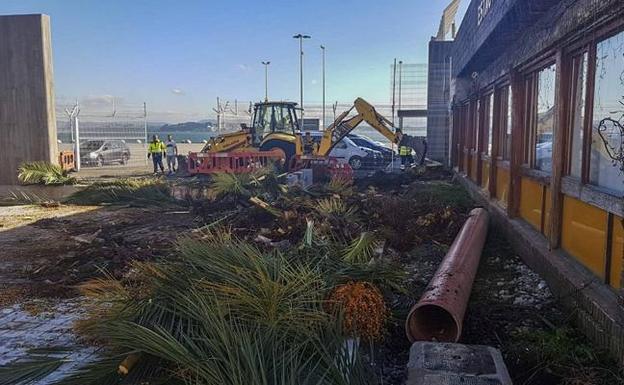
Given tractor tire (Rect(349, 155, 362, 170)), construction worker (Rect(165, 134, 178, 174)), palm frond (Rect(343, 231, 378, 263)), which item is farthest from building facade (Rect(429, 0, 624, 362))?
construction worker (Rect(165, 134, 178, 174))

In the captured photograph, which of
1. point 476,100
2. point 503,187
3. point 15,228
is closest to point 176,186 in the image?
point 15,228

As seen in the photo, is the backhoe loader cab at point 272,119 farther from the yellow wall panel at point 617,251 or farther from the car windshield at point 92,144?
the yellow wall panel at point 617,251

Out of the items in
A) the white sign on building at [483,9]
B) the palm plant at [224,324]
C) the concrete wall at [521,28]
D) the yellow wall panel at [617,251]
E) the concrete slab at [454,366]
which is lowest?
the concrete slab at [454,366]

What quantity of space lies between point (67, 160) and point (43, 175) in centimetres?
657

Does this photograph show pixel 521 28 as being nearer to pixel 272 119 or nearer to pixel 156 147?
pixel 272 119

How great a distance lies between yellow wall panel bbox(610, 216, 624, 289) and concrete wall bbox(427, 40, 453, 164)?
1723 centimetres

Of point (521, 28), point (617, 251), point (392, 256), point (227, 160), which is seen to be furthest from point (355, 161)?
point (617, 251)

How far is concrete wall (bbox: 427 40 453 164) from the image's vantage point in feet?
69.2

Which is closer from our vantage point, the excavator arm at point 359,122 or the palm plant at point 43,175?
the palm plant at point 43,175

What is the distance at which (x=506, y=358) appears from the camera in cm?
363

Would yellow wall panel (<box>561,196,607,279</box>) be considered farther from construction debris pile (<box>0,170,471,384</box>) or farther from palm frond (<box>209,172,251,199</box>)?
palm frond (<box>209,172,251,199</box>)

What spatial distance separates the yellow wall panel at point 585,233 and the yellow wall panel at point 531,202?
1.06 m

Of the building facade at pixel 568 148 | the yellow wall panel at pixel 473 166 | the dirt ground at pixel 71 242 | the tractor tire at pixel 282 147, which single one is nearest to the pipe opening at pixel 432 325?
the building facade at pixel 568 148

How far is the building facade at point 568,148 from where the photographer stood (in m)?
3.85
